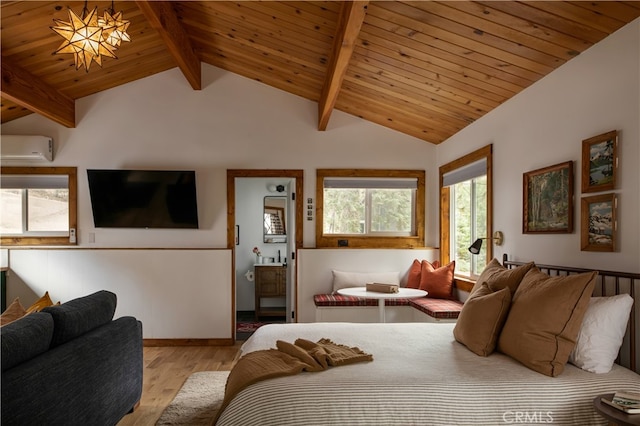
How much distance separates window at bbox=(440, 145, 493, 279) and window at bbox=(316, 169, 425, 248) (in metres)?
0.34

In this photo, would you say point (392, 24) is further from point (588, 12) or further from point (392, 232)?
point (392, 232)

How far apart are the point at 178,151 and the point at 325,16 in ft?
8.97

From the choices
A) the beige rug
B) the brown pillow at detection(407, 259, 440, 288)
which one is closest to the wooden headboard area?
the beige rug

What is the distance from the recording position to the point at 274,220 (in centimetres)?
744

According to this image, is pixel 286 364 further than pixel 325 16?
No

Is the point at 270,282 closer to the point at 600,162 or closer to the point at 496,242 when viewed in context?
the point at 496,242

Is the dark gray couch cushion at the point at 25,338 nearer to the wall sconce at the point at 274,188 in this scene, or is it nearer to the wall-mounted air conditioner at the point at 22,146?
the wall-mounted air conditioner at the point at 22,146

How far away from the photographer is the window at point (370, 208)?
223 inches

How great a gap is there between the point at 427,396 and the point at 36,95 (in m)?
4.68

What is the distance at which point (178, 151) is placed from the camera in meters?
5.59

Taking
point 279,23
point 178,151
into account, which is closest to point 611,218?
point 279,23

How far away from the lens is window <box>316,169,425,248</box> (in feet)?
18.5

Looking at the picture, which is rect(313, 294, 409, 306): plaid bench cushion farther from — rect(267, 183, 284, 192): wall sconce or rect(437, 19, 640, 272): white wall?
rect(267, 183, 284, 192): wall sconce

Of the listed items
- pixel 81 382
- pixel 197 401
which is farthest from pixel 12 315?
pixel 197 401
